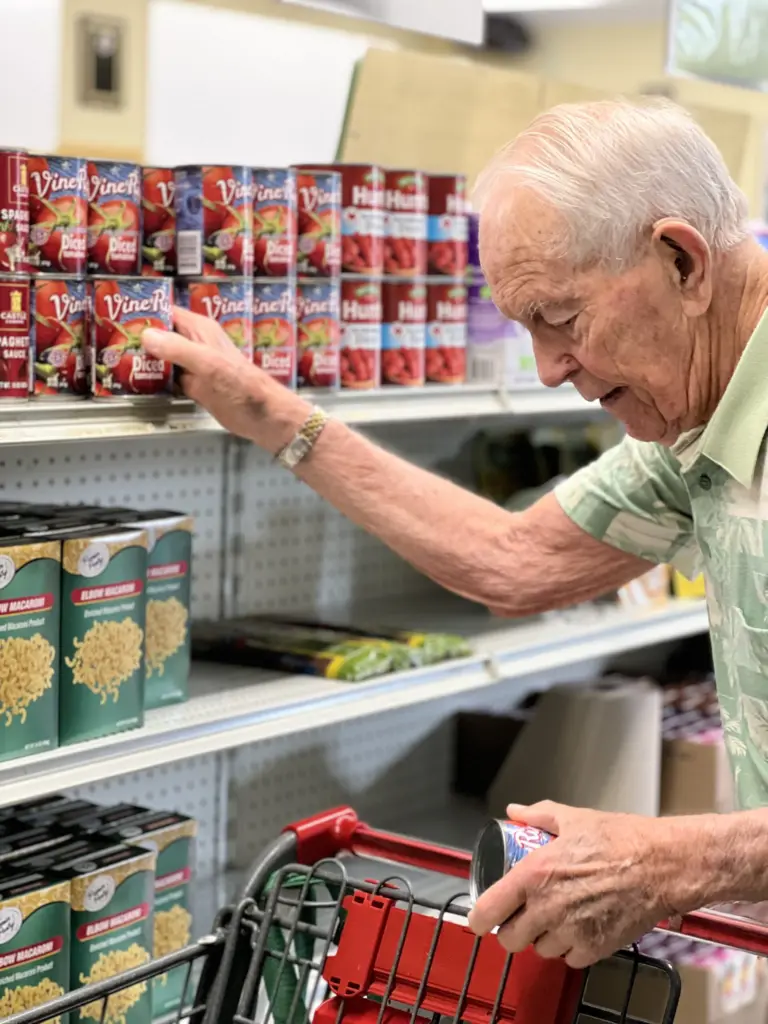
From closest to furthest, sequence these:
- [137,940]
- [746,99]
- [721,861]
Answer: [721,861] < [137,940] < [746,99]

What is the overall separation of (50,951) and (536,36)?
6286mm

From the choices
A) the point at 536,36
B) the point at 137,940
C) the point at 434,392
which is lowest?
the point at 137,940

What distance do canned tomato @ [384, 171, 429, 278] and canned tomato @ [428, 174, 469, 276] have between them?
1.2 inches

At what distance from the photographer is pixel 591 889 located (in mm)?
1465

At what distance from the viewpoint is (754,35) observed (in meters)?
3.63

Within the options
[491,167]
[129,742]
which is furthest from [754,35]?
[129,742]

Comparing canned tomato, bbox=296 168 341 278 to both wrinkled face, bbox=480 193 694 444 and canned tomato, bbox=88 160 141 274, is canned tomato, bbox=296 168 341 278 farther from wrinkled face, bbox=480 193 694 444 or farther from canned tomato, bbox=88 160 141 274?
wrinkled face, bbox=480 193 694 444

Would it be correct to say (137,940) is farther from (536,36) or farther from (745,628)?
(536,36)

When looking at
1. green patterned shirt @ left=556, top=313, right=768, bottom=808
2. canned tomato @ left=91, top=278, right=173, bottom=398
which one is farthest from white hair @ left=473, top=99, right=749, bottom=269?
canned tomato @ left=91, top=278, right=173, bottom=398

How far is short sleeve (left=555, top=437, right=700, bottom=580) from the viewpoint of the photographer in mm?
2090

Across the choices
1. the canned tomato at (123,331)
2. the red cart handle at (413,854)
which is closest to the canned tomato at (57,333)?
the canned tomato at (123,331)

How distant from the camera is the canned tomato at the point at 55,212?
1.93 metres

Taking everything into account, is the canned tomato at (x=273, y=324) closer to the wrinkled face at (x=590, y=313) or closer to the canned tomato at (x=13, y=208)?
the canned tomato at (x=13, y=208)

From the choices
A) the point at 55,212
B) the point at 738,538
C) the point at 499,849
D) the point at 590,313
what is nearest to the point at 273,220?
the point at 55,212
